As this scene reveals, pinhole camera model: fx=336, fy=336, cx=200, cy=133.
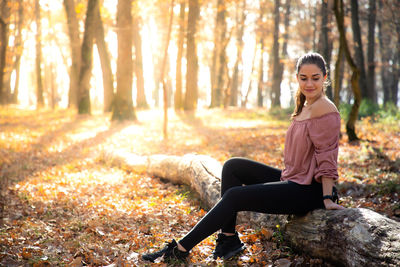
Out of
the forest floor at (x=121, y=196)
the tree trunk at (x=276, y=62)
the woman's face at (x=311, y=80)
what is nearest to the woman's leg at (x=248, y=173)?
the forest floor at (x=121, y=196)

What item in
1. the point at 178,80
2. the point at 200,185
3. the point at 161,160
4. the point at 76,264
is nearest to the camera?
the point at 76,264

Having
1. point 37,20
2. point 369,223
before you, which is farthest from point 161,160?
point 37,20

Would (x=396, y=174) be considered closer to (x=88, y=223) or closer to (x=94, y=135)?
(x=88, y=223)

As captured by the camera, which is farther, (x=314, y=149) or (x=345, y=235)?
(x=314, y=149)

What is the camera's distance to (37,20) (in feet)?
76.1

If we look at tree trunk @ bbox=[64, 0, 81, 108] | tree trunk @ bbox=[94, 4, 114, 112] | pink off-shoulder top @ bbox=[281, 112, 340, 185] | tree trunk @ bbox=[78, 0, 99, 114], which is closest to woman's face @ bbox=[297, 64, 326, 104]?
pink off-shoulder top @ bbox=[281, 112, 340, 185]

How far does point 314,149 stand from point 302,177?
30cm

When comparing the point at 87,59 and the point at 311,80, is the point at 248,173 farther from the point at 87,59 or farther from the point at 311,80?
the point at 87,59

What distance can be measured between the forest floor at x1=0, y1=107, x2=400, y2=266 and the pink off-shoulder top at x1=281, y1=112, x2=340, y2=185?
0.82 m

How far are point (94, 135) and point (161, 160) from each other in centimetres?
637

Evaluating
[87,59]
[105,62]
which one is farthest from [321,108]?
[105,62]

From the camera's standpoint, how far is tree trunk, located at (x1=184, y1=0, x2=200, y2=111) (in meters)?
19.7

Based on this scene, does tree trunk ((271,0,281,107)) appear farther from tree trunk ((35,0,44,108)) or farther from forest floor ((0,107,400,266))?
tree trunk ((35,0,44,108))

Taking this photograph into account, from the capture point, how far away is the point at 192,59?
68.6 feet
